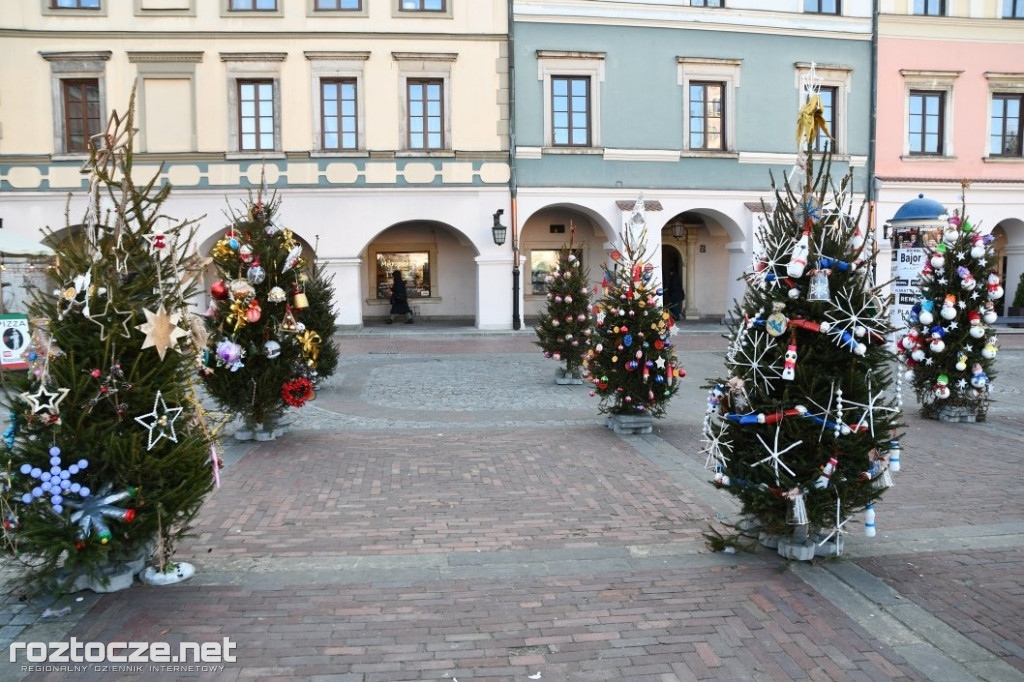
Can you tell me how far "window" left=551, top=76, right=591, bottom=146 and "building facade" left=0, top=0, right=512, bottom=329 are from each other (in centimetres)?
155

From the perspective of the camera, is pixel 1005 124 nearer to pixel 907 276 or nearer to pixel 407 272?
pixel 907 276

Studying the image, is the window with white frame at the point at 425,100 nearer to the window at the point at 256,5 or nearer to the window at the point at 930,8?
the window at the point at 256,5

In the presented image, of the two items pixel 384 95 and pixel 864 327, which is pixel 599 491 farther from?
pixel 384 95

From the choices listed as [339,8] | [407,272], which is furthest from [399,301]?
[339,8]

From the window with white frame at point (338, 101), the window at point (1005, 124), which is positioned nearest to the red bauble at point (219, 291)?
the window with white frame at point (338, 101)

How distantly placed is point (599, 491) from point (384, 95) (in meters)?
17.7

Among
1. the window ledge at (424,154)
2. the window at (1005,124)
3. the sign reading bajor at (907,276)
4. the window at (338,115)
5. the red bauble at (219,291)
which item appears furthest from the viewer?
the window at (1005,124)

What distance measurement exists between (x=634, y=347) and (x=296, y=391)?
3829mm

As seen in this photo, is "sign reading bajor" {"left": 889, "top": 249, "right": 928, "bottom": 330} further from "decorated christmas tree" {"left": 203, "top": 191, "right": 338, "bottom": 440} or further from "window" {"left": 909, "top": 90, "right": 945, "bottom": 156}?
"window" {"left": 909, "top": 90, "right": 945, "bottom": 156}

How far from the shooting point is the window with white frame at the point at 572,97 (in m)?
22.1

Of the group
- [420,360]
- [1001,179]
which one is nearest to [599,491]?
[420,360]

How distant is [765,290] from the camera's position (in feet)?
15.7

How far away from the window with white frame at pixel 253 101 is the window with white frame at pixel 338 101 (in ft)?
3.38

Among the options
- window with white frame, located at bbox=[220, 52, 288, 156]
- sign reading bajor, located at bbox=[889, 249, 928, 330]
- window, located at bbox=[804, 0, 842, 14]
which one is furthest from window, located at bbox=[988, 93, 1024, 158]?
window with white frame, located at bbox=[220, 52, 288, 156]
